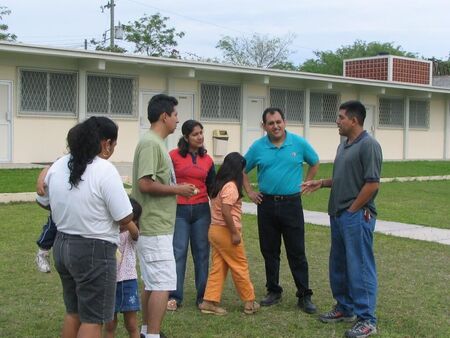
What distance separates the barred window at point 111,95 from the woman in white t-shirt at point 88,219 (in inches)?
609

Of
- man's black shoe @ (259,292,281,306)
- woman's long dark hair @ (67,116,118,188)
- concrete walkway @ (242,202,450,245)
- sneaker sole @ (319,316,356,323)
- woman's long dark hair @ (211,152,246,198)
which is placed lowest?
sneaker sole @ (319,316,356,323)

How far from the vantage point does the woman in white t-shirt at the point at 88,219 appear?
3812 millimetres

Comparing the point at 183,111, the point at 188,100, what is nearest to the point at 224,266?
the point at 183,111

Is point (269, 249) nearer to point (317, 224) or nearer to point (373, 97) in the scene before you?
point (317, 224)

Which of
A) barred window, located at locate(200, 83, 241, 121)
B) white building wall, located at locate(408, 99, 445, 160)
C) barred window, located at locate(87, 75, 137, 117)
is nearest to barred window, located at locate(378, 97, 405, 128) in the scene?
white building wall, located at locate(408, 99, 445, 160)

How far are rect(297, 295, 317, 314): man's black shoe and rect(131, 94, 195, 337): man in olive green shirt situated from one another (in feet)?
5.26

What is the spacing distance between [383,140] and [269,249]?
2170cm

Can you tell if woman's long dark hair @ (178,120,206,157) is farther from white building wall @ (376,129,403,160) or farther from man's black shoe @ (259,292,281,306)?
white building wall @ (376,129,403,160)

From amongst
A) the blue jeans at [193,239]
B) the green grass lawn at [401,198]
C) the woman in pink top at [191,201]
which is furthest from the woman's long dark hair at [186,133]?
the green grass lawn at [401,198]

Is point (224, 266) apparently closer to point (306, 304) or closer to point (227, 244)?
point (227, 244)

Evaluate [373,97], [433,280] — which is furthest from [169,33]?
[433,280]

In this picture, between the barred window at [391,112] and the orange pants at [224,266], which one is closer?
the orange pants at [224,266]

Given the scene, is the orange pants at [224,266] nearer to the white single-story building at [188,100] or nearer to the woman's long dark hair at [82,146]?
the woman's long dark hair at [82,146]

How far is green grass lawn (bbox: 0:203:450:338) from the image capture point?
541cm
